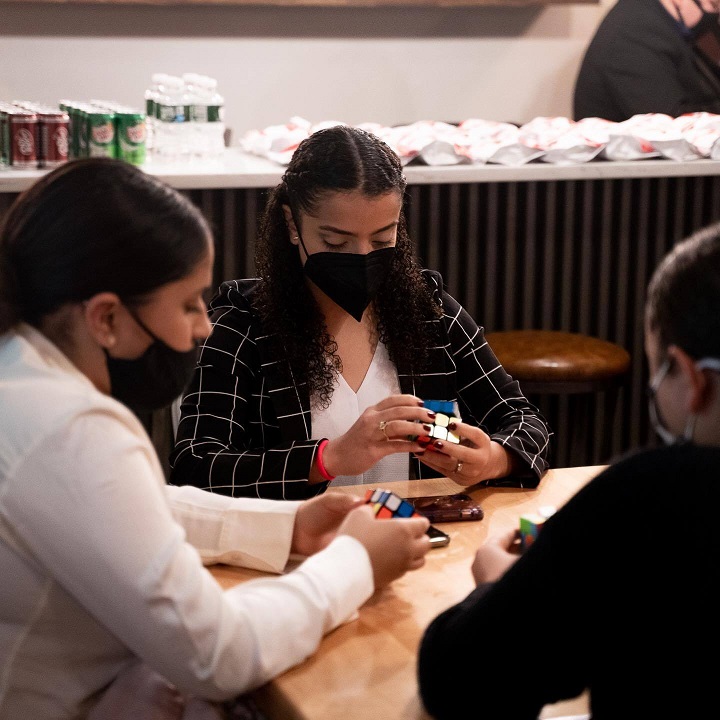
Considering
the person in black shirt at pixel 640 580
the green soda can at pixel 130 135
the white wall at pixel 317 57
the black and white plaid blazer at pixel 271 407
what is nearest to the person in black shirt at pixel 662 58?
the white wall at pixel 317 57

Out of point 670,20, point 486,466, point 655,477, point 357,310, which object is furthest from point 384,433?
point 670,20

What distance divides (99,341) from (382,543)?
442mm

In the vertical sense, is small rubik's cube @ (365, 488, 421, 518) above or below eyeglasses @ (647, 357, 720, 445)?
below

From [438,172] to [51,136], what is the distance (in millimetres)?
1140

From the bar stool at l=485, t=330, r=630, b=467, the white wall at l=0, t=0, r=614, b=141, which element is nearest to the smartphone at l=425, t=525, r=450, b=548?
the bar stool at l=485, t=330, r=630, b=467

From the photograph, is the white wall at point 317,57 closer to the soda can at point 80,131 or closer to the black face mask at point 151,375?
the soda can at point 80,131

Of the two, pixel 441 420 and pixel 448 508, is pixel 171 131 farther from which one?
pixel 448 508

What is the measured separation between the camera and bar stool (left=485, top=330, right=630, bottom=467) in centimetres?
313

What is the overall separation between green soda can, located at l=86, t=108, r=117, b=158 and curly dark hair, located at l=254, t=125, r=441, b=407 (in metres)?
1.11

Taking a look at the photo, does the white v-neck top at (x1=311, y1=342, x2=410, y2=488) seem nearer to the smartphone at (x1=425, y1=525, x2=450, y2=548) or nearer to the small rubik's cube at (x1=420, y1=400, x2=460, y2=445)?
the small rubik's cube at (x1=420, y1=400, x2=460, y2=445)

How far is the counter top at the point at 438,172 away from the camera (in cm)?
314

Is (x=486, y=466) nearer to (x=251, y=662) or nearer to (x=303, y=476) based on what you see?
(x=303, y=476)

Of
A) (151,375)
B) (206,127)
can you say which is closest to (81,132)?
(206,127)

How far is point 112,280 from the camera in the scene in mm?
1242
